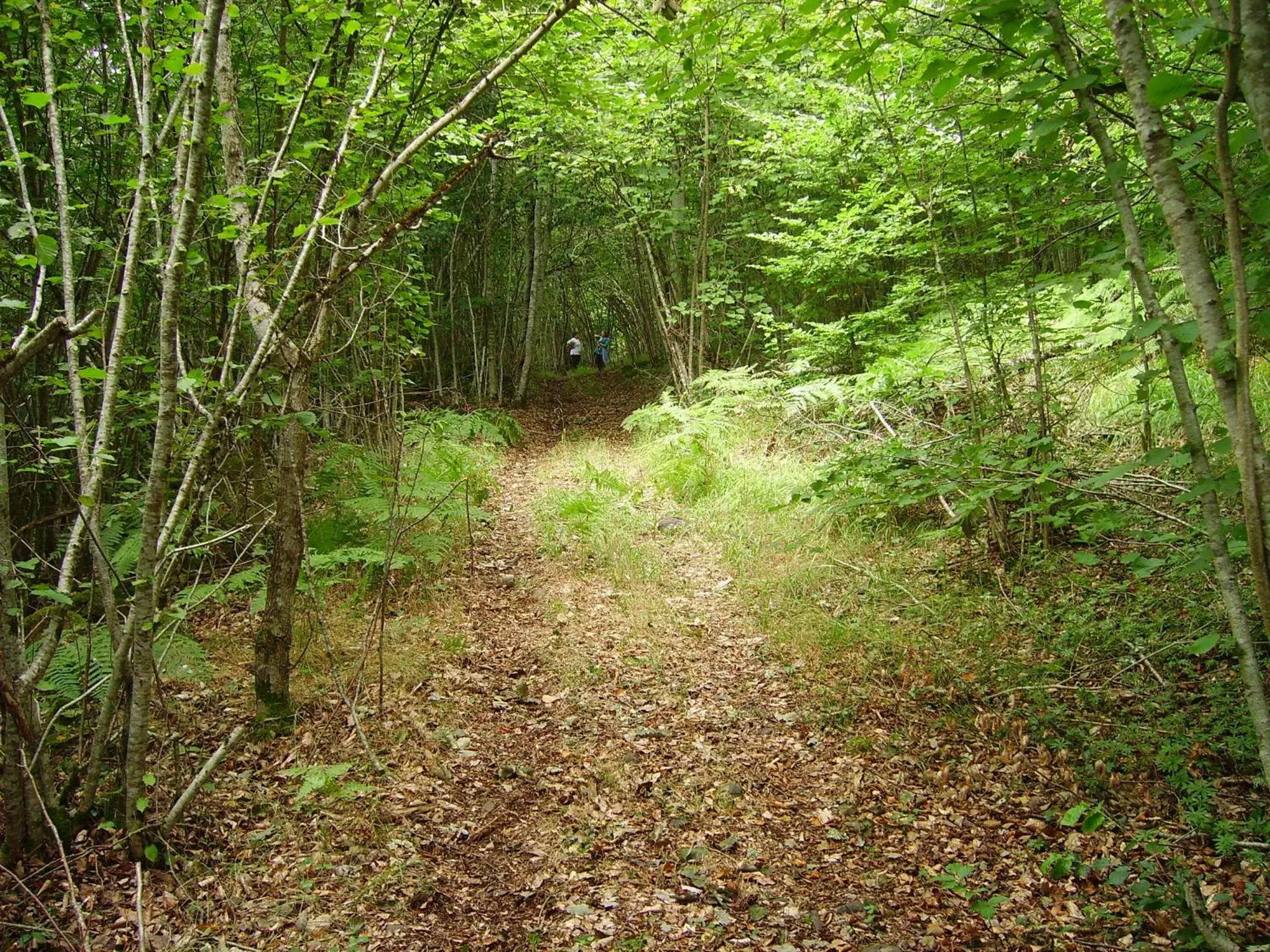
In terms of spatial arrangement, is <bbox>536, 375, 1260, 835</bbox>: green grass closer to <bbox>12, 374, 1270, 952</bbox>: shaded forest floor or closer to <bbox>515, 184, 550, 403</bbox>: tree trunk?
<bbox>12, 374, 1270, 952</bbox>: shaded forest floor

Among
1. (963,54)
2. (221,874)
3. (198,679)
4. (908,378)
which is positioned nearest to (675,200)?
(908,378)

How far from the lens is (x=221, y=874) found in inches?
124

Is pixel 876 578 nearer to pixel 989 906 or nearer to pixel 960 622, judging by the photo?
pixel 960 622

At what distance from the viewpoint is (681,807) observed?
380 cm

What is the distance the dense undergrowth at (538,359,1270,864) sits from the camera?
341 centimetres

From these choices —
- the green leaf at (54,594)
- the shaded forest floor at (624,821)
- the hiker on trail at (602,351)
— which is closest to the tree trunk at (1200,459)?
the shaded forest floor at (624,821)

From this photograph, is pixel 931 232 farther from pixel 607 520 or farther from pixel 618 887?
pixel 618 887

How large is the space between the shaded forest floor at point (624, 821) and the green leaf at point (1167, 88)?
2.73 meters

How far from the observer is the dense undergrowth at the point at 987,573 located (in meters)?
3.41

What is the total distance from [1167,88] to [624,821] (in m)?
3.79

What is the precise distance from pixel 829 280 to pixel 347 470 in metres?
7.16

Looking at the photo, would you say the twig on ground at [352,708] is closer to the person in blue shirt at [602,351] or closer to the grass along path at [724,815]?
the grass along path at [724,815]

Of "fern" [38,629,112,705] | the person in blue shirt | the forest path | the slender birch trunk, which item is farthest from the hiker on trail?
the slender birch trunk

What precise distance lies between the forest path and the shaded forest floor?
0.01 meters
